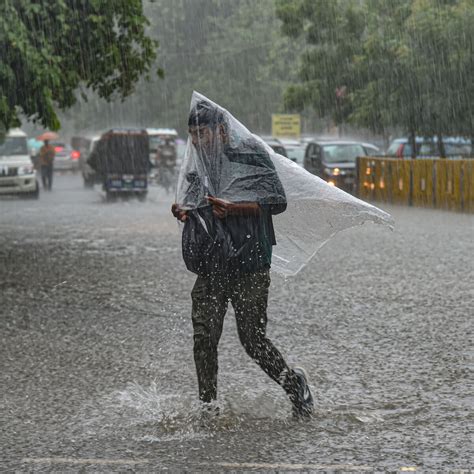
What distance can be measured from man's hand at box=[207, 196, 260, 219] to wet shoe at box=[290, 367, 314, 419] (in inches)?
35.5

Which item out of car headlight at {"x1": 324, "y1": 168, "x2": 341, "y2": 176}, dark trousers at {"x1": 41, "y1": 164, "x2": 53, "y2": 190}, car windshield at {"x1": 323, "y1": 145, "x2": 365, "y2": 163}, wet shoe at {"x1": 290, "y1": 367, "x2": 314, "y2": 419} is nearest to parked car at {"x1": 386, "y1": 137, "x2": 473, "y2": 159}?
car windshield at {"x1": 323, "y1": 145, "x2": 365, "y2": 163}

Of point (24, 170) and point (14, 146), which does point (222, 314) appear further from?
point (14, 146)

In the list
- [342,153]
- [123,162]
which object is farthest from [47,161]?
[342,153]

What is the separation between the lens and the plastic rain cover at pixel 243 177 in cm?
625

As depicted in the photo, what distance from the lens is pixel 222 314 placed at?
21.0 ft

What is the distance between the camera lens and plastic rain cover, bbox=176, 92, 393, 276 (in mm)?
6254

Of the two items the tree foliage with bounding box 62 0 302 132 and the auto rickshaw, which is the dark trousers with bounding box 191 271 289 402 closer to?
the auto rickshaw

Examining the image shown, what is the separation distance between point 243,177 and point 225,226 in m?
0.26

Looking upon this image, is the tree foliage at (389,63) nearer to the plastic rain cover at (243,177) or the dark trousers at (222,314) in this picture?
the plastic rain cover at (243,177)

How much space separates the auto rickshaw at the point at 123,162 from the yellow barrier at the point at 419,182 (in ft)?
20.1

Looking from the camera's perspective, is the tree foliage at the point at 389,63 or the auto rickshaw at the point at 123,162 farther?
the auto rickshaw at the point at 123,162

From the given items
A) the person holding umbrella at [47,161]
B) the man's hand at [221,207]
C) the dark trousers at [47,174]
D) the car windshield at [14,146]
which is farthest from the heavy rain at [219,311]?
the dark trousers at [47,174]

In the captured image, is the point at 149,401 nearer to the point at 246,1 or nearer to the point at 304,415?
the point at 304,415

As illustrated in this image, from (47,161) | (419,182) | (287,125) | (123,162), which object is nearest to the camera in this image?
(419,182)
